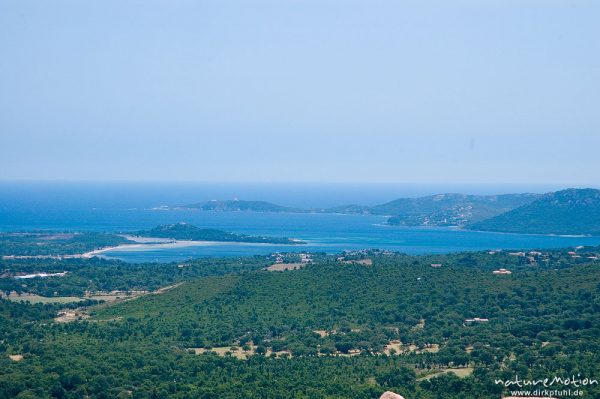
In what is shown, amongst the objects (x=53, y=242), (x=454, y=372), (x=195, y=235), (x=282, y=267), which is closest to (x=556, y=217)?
(x=195, y=235)

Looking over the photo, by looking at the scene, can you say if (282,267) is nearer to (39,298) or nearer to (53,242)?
(39,298)

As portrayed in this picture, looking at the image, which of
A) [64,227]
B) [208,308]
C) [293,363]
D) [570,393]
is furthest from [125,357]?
[64,227]

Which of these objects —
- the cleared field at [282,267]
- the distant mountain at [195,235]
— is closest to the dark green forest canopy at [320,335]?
the cleared field at [282,267]

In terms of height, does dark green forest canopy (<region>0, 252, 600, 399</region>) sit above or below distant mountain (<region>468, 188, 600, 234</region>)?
below

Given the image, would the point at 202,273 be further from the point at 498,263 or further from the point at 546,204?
the point at 546,204

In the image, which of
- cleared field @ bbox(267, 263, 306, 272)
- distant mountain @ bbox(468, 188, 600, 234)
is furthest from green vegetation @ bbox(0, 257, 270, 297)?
distant mountain @ bbox(468, 188, 600, 234)

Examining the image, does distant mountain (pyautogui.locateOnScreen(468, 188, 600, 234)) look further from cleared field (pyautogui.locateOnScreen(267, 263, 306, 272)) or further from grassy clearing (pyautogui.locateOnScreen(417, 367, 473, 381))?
grassy clearing (pyautogui.locateOnScreen(417, 367, 473, 381))

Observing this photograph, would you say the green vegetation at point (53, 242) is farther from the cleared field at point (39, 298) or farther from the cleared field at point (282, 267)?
the cleared field at point (282, 267)
